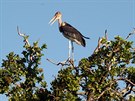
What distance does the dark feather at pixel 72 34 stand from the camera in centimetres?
2473

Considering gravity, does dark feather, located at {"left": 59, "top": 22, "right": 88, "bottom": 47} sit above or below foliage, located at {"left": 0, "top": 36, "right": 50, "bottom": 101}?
above

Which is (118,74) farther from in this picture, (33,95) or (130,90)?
(33,95)

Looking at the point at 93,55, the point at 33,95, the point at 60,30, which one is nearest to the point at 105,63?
the point at 93,55

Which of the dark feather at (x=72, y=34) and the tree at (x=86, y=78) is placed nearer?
the tree at (x=86, y=78)

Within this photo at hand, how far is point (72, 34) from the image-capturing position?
25.6 metres

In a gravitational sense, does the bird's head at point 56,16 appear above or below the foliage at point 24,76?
above

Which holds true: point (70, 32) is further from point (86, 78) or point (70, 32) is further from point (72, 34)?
point (86, 78)

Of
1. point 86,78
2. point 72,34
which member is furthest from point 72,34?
point 86,78

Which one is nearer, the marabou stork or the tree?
the tree

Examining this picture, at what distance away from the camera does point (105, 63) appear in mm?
19078

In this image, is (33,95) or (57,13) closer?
(33,95)

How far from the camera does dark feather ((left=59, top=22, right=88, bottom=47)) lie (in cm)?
2473

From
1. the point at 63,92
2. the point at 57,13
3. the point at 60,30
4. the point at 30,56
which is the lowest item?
the point at 63,92

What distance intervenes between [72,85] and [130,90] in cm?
284
